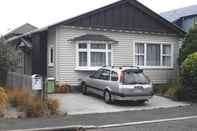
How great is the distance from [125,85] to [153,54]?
7.73 meters

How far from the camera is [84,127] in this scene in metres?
10.8

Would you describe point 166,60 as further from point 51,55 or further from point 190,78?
point 51,55

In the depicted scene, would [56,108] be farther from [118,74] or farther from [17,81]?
[17,81]

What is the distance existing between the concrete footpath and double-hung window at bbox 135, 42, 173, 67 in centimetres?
732

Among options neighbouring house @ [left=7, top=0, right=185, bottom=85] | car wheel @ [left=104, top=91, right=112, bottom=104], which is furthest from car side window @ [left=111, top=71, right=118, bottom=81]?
neighbouring house @ [left=7, top=0, right=185, bottom=85]

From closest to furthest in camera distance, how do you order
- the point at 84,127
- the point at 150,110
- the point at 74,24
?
the point at 84,127, the point at 150,110, the point at 74,24

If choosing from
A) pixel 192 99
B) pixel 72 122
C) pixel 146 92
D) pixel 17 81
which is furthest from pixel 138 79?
pixel 17 81

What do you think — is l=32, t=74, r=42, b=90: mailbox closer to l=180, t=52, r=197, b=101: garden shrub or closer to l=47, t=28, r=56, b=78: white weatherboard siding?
l=47, t=28, r=56, b=78: white weatherboard siding

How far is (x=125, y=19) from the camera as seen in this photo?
2155 centimetres

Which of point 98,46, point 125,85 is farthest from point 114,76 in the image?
point 98,46

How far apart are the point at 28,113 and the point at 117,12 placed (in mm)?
10500

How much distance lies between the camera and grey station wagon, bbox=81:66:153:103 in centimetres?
1531

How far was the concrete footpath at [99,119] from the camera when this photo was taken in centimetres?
1111

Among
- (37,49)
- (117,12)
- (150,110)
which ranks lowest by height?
(150,110)
